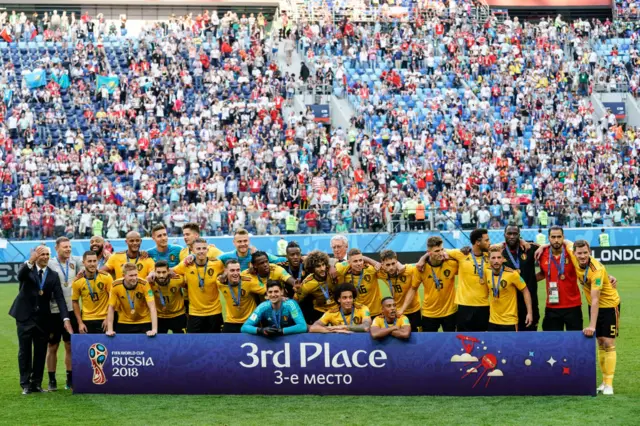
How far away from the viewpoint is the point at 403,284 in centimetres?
1339

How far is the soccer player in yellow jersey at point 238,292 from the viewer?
12.7m

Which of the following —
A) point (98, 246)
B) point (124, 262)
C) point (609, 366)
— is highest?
point (98, 246)

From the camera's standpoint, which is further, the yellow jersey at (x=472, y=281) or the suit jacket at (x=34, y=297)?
the suit jacket at (x=34, y=297)

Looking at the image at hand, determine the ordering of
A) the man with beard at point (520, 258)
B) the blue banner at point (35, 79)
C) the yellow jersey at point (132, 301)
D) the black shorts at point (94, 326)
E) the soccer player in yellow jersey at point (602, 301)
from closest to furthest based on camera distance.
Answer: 1. the soccer player in yellow jersey at point (602, 301)
2. the man with beard at point (520, 258)
3. the yellow jersey at point (132, 301)
4. the black shorts at point (94, 326)
5. the blue banner at point (35, 79)

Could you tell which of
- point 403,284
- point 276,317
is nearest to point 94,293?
point 276,317

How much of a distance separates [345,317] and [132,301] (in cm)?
280

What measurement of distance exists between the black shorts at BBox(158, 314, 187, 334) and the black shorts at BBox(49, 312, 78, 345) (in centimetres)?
113

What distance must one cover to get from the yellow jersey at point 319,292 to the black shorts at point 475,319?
5.54ft

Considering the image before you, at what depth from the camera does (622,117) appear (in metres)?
44.1

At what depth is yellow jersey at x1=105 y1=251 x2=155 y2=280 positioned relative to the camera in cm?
1398

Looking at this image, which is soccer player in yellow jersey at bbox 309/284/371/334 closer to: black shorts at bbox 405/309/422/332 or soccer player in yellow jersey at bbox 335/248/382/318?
soccer player in yellow jersey at bbox 335/248/382/318

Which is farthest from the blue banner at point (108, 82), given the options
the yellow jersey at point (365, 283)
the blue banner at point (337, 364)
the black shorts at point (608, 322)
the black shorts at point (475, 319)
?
the black shorts at point (608, 322)

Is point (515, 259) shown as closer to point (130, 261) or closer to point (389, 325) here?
point (389, 325)

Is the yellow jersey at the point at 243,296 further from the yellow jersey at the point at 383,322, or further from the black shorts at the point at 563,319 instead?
the black shorts at the point at 563,319
